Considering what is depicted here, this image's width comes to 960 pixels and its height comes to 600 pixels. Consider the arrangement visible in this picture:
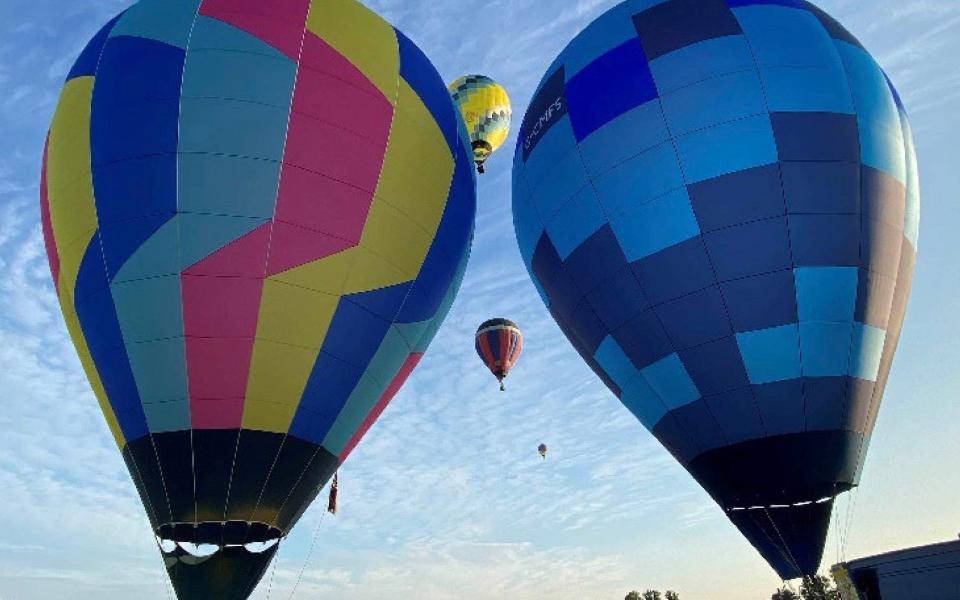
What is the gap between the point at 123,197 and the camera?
888 cm

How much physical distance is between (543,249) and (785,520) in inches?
215

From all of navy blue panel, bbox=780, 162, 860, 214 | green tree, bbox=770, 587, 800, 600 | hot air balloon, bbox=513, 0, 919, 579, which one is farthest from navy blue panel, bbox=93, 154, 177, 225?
green tree, bbox=770, 587, 800, 600

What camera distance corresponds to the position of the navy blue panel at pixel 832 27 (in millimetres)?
10977

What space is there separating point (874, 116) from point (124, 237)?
10592 mm

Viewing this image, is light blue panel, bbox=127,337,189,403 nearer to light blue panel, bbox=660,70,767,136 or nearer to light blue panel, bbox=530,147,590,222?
light blue panel, bbox=530,147,590,222

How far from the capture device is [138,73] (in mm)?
9438

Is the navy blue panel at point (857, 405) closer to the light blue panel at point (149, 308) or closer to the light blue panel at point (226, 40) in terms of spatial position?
the light blue panel at point (149, 308)

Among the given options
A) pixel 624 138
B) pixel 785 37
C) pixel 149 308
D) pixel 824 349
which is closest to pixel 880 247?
pixel 824 349

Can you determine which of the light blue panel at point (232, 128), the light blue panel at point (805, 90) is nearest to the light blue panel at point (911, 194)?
the light blue panel at point (805, 90)

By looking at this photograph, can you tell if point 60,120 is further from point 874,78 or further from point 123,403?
point 874,78

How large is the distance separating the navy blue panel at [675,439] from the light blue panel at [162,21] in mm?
8633

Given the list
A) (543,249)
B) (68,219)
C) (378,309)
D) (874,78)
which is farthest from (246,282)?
(874,78)

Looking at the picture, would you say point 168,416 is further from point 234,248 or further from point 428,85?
point 428,85

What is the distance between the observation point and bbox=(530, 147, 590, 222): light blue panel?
36.0 feet
